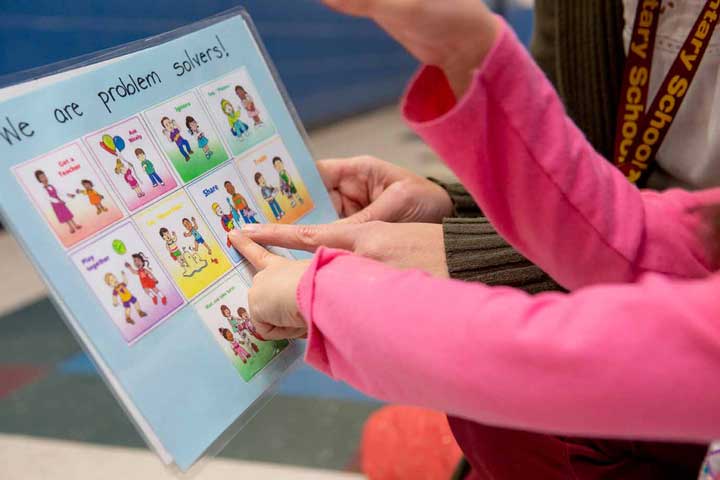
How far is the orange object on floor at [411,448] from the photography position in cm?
92

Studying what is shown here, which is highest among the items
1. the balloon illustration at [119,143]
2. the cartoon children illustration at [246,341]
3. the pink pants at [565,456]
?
the balloon illustration at [119,143]

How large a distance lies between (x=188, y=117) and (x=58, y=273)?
8.0 inches

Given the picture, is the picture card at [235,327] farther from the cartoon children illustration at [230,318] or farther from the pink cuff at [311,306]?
the pink cuff at [311,306]

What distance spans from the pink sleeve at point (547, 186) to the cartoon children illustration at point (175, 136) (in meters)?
0.24

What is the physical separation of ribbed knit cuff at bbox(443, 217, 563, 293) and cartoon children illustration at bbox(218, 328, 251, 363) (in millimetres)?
209

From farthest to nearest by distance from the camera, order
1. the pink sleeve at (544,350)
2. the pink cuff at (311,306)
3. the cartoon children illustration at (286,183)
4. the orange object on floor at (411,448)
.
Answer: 1. the orange object on floor at (411,448)
2. the cartoon children illustration at (286,183)
3. the pink cuff at (311,306)
4. the pink sleeve at (544,350)

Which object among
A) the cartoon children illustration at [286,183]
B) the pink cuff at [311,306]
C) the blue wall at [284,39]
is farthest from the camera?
the blue wall at [284,39]

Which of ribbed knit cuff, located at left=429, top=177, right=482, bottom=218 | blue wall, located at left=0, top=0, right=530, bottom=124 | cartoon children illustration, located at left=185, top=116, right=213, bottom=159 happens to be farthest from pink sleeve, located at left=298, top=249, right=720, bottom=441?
blue wall, located at left=0, top=0, right=530, bottom=124

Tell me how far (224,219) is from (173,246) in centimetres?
7

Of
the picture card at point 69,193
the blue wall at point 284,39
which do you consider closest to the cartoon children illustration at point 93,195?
the picture card at point 69,193

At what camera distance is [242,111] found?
2.22 feet

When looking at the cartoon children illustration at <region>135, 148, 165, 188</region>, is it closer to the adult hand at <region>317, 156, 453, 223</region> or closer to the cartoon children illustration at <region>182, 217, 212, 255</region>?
the cartoon children illustration at <region>182, 217, 212, 255</region>

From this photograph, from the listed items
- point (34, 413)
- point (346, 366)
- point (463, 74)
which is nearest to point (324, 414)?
point (34, 413)

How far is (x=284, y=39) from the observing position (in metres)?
3.05
